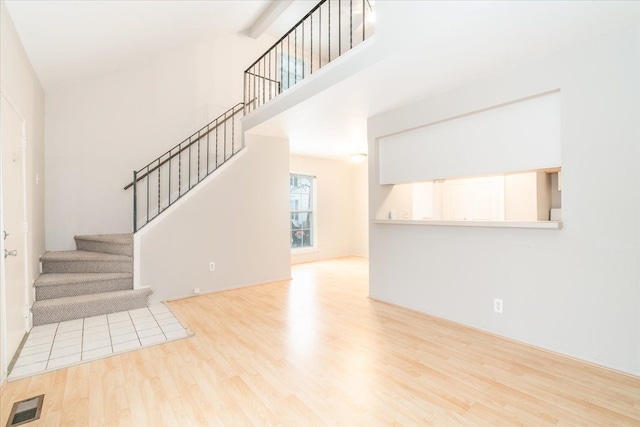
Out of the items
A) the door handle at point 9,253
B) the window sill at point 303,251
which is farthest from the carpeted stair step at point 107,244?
the window sill at point 303,251

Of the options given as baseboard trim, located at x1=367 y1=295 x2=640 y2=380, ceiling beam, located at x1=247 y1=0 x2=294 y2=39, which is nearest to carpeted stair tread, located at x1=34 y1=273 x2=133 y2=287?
baseboard trim, located at x1=367 y1=295 x2=640 y2=380

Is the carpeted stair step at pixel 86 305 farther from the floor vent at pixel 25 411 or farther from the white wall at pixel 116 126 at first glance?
the floor vent at pixel 25 411

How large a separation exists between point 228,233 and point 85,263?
1.83m

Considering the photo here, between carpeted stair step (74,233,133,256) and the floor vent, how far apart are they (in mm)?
2221

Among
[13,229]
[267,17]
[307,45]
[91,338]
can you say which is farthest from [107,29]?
[307,45]

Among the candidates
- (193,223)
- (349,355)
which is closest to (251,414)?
(349,355)

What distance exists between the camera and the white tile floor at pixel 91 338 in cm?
243

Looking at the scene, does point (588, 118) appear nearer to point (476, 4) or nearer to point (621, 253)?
point (621, 253)

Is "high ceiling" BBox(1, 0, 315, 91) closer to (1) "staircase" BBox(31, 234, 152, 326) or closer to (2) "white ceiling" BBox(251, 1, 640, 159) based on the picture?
(2) "white ceiling" BBox(251, 1, 640, 159)

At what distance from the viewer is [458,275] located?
10.5ft

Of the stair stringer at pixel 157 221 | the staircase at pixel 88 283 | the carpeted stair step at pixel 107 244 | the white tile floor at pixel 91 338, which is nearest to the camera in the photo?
the white tile floor at pixel 91 338

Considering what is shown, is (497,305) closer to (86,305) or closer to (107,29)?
(86,305)

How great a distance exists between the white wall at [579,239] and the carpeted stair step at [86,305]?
3866mm

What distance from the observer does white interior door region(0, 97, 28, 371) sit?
2.28 meters
